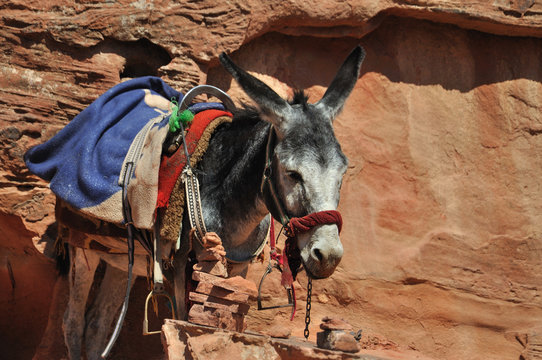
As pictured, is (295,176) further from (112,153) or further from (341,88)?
(112,153)

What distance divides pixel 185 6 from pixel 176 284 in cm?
282

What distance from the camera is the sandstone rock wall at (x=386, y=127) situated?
16.6 feet

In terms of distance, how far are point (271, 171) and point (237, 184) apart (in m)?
0.34

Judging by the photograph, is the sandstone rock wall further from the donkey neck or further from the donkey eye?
the donkey eye

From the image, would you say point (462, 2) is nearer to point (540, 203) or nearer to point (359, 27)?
point (359, 27)

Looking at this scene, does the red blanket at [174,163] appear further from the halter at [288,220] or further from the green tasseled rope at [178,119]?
the halter at [288,220]

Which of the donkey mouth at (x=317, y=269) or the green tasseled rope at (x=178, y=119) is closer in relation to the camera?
the donkey mouth at (x=317, y=269)

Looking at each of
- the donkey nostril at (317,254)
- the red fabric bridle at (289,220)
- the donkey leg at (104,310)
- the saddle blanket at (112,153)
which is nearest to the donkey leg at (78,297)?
the donkey leg at (104,310)

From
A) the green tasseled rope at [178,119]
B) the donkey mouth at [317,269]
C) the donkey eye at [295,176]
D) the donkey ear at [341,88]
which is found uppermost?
the donkey ear at [341,88]

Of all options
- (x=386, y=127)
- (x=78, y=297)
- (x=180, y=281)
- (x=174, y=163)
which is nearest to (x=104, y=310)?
(x=78, y=297)

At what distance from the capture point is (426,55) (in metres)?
5.89

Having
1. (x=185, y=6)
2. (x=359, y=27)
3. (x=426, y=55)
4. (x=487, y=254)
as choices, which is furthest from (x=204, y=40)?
(x=487, y=254)

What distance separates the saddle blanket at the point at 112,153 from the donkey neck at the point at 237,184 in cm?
32

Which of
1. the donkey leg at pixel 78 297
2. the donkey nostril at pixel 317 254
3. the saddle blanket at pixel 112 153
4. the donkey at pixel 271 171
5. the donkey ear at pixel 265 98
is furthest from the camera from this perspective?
the donkey leg at pixel 78 297
